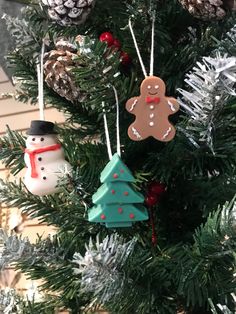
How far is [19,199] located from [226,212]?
352mm

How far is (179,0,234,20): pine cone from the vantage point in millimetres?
630

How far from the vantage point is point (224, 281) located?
60 centimetres

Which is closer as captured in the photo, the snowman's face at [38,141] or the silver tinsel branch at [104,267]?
the silver tinsel branch at [104,267]

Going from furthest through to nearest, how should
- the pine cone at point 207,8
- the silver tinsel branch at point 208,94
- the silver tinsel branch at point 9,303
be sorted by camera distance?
the silver tinsel branch at point 9,303 → the pine cone at point 207,8 → the silver tinsel branch at point 208,94

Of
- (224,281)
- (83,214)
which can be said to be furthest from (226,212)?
(83,214)

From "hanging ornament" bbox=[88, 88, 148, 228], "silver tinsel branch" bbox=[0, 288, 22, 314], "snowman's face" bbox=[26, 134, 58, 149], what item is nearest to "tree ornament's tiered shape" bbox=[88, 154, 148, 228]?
"hanging ornament" bbox=[88, 88, 148, 228]

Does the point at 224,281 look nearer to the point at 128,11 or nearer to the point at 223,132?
the point at 223,132

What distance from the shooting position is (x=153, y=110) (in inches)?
23.3

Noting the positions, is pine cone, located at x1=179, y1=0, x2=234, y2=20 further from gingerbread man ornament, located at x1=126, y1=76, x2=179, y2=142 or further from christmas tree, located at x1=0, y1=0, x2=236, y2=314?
gingerbread man ornament, located at x1=126, y1=76, x2=179, y2=142

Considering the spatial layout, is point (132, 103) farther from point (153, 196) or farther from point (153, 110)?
point (153, 196)

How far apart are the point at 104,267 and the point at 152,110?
0.18 metres

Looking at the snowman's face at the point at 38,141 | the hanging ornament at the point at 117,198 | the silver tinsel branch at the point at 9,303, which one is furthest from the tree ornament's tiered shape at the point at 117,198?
the silver tinsel branch at the point at 9,303

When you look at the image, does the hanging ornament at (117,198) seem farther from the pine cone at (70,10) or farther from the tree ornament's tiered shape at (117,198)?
the pine cone at (70,10)

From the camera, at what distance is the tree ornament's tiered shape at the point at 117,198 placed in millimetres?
584
